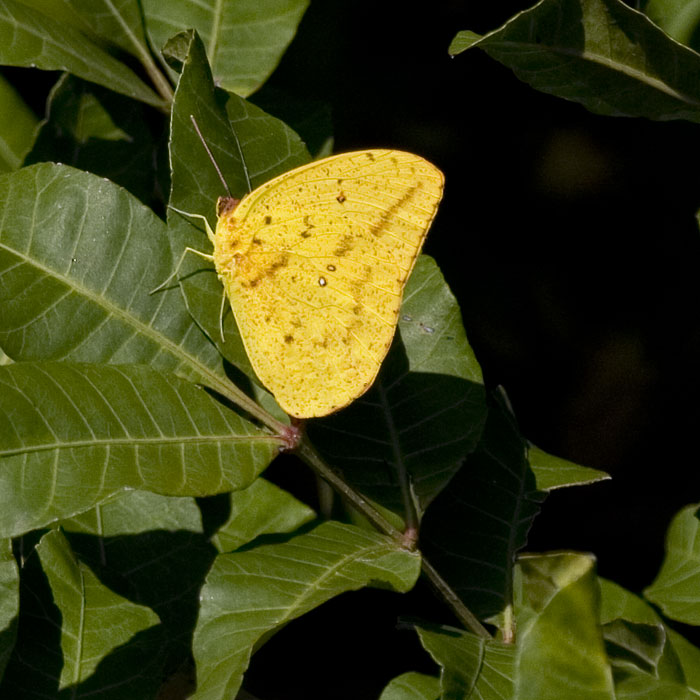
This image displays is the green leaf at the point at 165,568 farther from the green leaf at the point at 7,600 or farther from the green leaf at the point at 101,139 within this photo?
the green leaf at the point at 101,139

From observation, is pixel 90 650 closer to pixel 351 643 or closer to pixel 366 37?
pixel 351 643

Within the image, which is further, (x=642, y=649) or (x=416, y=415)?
(x=416, y=415)

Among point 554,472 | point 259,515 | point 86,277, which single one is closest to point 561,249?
point 554,472

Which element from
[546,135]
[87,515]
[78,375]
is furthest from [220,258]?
[546,135]

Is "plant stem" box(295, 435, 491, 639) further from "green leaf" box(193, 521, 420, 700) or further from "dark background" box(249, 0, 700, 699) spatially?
"dark background" box(249, 0, 700, 699)

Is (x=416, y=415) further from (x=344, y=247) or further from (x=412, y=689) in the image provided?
(x=412, y=689)

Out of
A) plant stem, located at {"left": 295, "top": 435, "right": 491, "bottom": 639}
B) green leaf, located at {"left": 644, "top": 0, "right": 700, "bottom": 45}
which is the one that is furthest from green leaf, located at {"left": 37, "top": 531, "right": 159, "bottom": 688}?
green leaf, located at {"left": 644, "top": 0, "right": 700, "bottom": 45}
